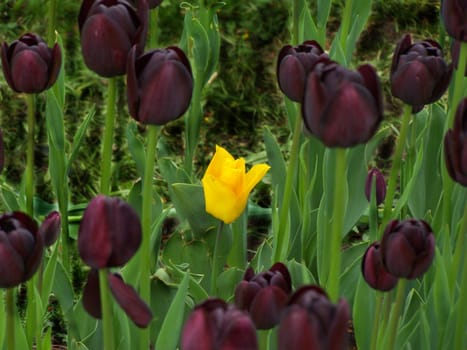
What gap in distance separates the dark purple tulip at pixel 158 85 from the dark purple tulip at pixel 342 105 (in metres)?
0.13

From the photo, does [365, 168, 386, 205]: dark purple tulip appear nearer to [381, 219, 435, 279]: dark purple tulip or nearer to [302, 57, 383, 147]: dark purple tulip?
[381, 219, 435, 279]: dark purple tulip

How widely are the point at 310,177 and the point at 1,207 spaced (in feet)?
2.96

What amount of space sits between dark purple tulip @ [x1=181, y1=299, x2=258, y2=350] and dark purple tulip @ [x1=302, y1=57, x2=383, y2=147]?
0.18 meters

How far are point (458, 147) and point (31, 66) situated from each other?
1.38 ft

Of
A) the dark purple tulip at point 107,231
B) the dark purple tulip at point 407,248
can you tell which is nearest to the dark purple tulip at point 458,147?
the dark purple tulip at point 407,248

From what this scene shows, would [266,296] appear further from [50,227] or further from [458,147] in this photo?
[50,227]

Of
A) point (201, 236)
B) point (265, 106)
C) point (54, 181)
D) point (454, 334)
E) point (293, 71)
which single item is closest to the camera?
point (293, 71)

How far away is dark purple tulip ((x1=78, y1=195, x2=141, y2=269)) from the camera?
0.68m

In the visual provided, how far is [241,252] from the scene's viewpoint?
1.48 meters

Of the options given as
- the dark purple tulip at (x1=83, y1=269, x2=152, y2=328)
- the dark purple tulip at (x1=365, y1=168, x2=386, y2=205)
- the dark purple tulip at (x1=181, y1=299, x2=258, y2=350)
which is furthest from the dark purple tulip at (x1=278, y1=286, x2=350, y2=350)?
the dark purple tulip at (x1=365, y1=168, x2=386, y2=205)

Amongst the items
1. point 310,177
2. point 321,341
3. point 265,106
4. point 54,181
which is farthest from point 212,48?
point 265,106

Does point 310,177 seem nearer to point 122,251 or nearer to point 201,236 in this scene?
point 201,236

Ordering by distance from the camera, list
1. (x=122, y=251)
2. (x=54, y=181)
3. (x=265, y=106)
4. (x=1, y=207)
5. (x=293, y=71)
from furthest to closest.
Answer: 1. (x=265, y=106)
2. (x=1, y=207)
3. (x=54, y=181)
4. (x=293, y=71)
5. (x=122, y=251)

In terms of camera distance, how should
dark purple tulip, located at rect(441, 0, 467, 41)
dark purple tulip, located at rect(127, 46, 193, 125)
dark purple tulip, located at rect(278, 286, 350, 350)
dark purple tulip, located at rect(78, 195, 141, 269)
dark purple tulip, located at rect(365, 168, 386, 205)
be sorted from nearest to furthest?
1. dark purple tulip, located at rect(278, 286, 350, 350)
2. dark purple tulip, located at rect(78, 195, 141, 269)
3. dark purple tulip, located at rect(127, 46, 193, 125)
4. dark purple tulip, located at rect(441, 0, 467, 41)
5. dark purple tulip, located at rect(365, 168, 386, 205)
